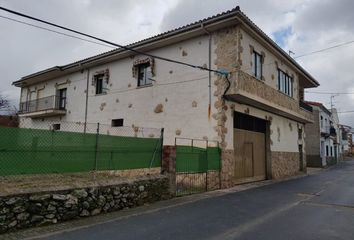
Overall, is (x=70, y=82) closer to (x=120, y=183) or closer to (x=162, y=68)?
(x=162, y=68)

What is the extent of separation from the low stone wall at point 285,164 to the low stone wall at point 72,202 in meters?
10.9

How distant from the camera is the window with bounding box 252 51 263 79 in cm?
1598

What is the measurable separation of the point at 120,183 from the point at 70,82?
1564 cm

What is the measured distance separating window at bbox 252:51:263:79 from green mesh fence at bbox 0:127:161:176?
741 cm

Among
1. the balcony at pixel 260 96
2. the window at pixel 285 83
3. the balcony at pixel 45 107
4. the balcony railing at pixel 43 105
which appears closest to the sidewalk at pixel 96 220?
the balcony at pixel 260 96

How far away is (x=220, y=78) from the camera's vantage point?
46.3 ft

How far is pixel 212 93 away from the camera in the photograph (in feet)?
47.0

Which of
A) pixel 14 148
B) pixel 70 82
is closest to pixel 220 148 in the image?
pixel 14 148

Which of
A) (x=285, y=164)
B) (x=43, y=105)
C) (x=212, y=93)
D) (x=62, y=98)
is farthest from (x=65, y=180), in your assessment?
(x=43, y=105)

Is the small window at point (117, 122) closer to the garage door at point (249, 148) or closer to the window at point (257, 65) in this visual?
the garage door at point (249, 148)

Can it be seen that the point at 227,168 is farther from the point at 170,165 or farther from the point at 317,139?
the point at 317,139

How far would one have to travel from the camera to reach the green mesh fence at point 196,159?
11301mm

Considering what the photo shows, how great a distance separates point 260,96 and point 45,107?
1620 centimetres

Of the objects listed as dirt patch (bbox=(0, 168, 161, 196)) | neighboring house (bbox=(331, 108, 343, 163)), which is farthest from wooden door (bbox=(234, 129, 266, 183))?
neighboring house (bbox=(331, 108, 343, 163))
